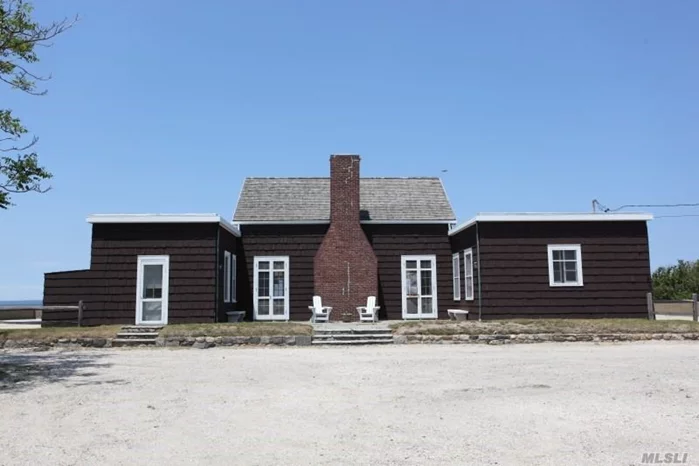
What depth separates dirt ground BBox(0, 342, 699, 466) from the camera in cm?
587

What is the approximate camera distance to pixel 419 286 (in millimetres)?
22688

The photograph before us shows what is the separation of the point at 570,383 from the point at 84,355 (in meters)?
10.8

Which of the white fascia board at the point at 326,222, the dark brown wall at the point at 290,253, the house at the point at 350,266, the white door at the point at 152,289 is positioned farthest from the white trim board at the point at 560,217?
the white door at the point at 152,289

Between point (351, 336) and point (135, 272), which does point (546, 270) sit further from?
point (135, 272)

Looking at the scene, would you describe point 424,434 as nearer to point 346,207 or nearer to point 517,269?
point 517,269

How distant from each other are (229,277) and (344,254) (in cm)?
422

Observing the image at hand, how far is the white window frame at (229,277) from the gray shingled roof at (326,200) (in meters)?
1.98

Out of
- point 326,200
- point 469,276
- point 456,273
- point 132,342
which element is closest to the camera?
point 132,342

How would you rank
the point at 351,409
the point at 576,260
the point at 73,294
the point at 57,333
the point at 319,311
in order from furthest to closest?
the point at 319,311 → the point at 576,260 → the point at 73,294 → the point at 57,333 → the point at 351,409

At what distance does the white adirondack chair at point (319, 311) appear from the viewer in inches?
833

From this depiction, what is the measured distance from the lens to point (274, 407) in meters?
8.08

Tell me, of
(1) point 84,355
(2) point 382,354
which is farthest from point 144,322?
(2) point 382,354

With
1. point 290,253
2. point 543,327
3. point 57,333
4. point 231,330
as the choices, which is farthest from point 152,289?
point 543,327

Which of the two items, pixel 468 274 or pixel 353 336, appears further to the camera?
pixel 468 274
